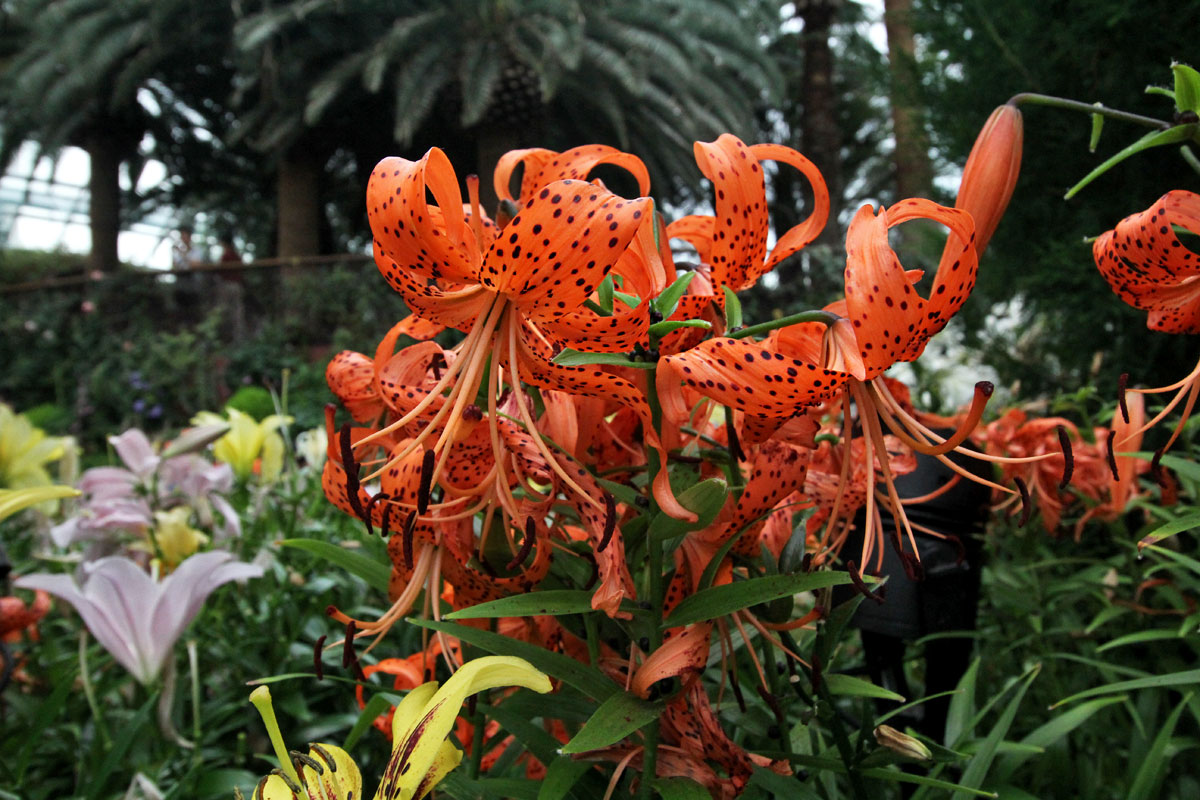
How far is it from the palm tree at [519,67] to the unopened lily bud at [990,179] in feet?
16.9

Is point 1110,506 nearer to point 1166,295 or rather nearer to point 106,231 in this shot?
point 1166,295

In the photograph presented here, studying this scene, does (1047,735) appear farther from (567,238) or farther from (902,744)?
(567,238)

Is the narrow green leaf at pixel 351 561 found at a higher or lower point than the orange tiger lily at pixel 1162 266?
lower

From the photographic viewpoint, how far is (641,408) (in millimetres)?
393

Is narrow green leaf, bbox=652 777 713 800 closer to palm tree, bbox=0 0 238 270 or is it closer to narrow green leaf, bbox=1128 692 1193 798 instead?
narrow green leaf, bbox=1128 692 1193 798

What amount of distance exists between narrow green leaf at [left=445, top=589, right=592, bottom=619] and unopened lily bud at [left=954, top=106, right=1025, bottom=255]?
25 centimetres

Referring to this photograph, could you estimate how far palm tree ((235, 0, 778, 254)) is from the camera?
5582 millimetres

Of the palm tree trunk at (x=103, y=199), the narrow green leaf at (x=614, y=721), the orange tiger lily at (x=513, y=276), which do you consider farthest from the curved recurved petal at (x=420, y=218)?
the palm tree trunk at (x=103, y=199)

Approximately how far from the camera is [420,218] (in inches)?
15.2

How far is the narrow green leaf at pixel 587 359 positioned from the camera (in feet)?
1.22

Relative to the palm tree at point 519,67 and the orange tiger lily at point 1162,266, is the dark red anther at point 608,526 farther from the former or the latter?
the palm tree at point 519,67

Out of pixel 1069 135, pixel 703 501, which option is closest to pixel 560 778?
pixel 703 501

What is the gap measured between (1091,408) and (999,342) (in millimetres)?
343

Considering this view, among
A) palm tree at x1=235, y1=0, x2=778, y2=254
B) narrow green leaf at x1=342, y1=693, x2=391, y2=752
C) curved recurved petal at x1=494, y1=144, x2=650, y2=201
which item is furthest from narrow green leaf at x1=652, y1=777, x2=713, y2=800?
palm tree at x1=235, y1=0, x2=778, y2=254
